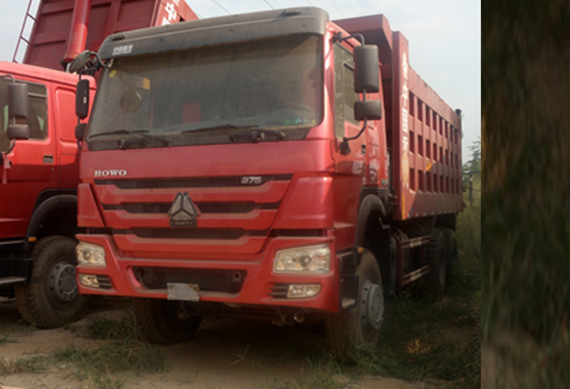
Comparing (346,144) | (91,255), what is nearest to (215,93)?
(346,144)

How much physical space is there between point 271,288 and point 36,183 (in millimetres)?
2982

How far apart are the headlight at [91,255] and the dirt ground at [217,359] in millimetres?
799

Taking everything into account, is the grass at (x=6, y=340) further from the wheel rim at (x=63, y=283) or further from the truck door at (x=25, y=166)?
the truck door at (x=25, y=166)

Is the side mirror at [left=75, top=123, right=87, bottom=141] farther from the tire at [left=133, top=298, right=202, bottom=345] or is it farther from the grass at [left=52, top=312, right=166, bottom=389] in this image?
the grass at [left=52, top=312, right=166, bottom=389]

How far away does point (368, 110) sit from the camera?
4062 millimetres

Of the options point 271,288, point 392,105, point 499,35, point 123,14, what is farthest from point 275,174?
point 123,14

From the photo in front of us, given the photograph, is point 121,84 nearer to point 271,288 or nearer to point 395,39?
point 271,288

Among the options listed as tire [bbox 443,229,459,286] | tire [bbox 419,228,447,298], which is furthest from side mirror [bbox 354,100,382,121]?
tire [bbox 443,229,459,286]

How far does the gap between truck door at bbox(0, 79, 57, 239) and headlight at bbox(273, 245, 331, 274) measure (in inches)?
117

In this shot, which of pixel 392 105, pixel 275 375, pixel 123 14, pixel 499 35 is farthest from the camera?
pixel 123 14

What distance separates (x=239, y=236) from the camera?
3.96 meters

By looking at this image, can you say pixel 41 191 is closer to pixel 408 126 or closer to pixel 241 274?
pixel 241 274

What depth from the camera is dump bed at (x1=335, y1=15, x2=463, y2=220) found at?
18.4 ft

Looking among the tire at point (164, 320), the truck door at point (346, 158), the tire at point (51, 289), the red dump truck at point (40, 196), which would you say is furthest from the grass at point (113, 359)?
the truck door at point (346, 158)
